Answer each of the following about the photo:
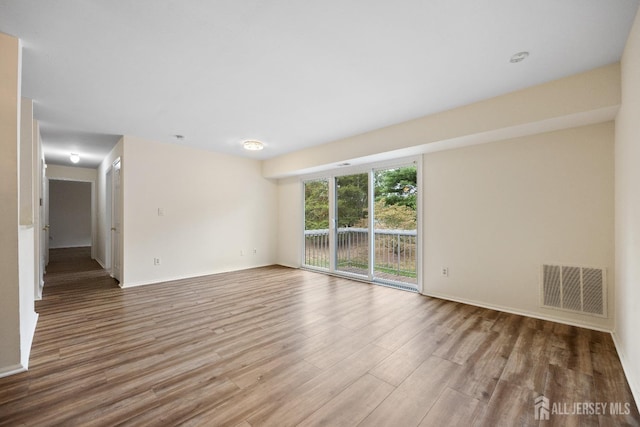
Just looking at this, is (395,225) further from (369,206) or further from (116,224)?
(116,224)

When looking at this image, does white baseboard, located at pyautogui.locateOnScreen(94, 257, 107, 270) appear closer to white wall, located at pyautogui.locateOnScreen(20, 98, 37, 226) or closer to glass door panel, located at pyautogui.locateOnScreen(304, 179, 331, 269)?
white wall, located at pyautogui.locateOnScreen(20, 98, 37, 226)

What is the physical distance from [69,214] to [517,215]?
42.3 feet

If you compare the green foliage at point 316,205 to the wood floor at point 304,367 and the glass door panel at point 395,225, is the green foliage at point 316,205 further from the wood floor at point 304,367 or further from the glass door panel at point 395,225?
the wood floor at point 304,367

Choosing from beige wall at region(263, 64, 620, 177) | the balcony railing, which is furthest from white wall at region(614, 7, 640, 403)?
the balcony railing

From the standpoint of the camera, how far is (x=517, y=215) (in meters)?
3.12

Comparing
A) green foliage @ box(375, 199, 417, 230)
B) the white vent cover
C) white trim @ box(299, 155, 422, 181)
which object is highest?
white trim @ box(299, 155, 422, 181)

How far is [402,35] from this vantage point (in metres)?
1.88

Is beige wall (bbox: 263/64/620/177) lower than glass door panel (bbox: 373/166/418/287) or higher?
higher

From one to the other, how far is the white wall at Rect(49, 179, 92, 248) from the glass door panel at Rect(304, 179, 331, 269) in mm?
8507

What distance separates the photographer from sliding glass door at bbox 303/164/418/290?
4.37 m

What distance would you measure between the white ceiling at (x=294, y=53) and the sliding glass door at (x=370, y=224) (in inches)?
54.9

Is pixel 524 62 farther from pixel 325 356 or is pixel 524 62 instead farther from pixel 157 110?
pixel 157 110

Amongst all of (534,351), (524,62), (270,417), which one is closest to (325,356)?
(270,417)

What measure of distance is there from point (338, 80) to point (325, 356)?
8.21 feet
